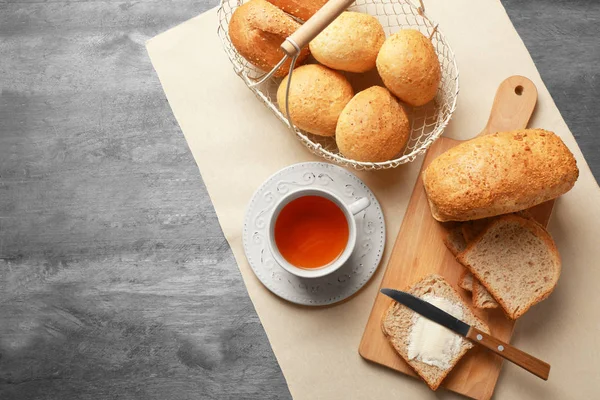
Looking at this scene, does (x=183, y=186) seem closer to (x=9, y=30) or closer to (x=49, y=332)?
(x=49, y=332)

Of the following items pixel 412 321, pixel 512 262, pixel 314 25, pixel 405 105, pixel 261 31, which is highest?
pixel 314 25

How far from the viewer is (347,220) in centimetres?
116

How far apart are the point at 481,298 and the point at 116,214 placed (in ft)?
3.30

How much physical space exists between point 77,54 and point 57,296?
0.69 metres

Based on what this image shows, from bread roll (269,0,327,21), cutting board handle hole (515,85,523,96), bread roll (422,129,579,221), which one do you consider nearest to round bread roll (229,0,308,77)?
bread roll (269,0,327,21)

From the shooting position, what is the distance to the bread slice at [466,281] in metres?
1.26

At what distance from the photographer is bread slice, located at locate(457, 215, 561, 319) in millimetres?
1217

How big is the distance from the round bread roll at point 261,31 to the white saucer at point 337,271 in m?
0.29

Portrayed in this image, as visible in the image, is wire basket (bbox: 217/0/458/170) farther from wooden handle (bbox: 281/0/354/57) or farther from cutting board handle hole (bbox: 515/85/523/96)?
wooden handle (bbox: 281/0/354/57)

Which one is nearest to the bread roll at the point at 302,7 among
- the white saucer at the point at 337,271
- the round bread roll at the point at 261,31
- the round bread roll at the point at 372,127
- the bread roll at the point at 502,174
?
the round bread roll at the point at 261,31

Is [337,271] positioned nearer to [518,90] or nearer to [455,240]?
[455,240]

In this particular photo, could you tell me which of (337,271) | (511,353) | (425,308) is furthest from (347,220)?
(511,353)

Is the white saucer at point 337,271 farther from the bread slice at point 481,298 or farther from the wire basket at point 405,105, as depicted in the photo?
the bread slice at point 481,298

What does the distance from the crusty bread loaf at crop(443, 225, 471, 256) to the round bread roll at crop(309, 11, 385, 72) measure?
1.59 feet
